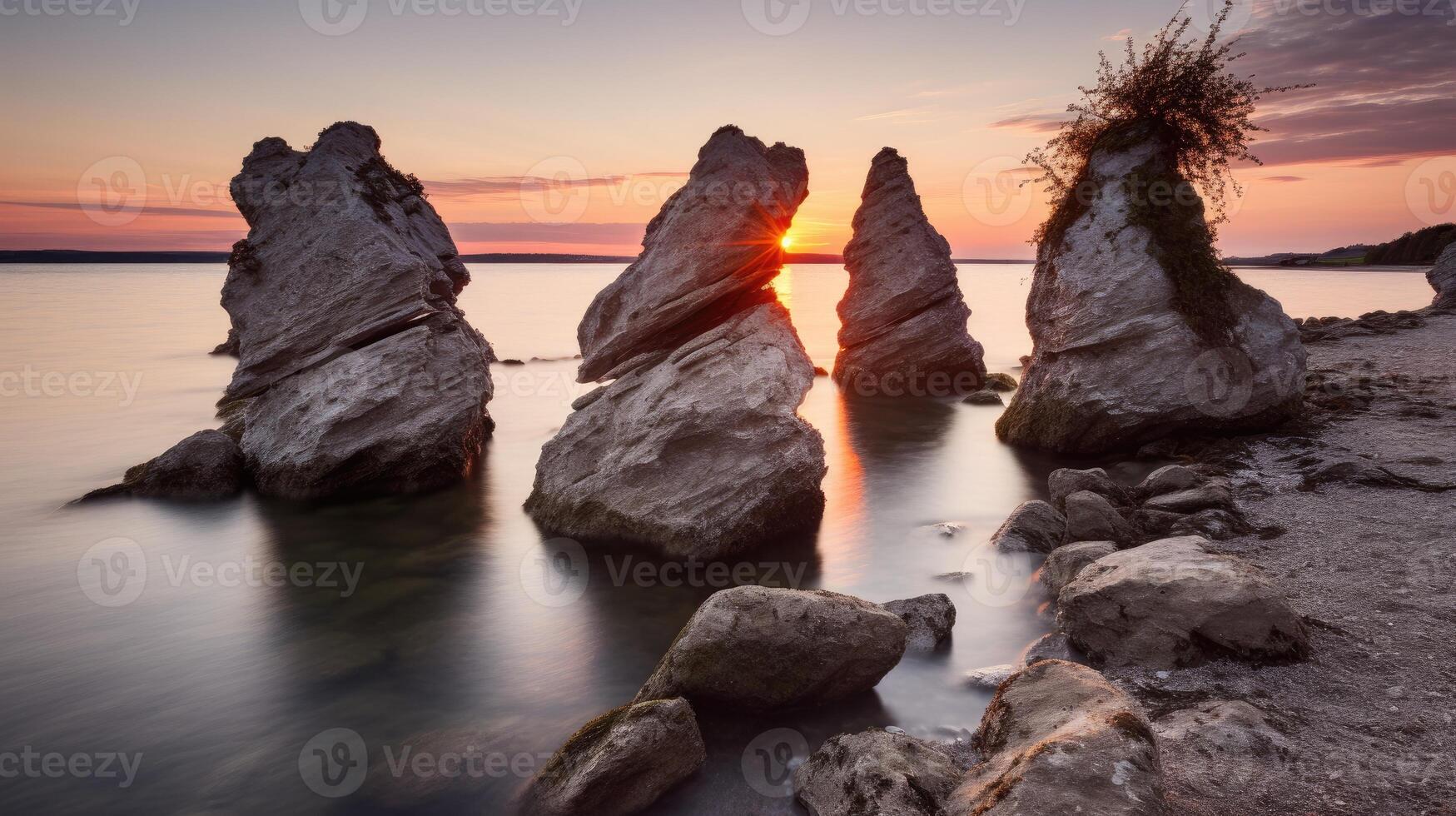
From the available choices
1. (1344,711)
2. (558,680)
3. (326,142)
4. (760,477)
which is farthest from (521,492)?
(1344,711)

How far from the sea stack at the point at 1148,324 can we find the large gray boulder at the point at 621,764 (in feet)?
48.2

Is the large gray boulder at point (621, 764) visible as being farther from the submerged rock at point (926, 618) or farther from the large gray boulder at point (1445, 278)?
the large gray boulder at point (1445, 278)

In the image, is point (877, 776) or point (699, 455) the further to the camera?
point (699, 455)

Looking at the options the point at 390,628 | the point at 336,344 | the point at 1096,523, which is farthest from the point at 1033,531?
the point at 336,344

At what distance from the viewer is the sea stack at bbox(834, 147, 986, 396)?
30.5m

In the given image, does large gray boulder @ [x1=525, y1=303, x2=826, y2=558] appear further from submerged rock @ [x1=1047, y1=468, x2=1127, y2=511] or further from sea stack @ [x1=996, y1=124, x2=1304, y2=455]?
sea stack @ [x1=996, y1=124, x2=1304, y2=455]

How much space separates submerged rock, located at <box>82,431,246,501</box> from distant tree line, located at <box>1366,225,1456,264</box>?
242 feet

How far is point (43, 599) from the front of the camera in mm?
12680

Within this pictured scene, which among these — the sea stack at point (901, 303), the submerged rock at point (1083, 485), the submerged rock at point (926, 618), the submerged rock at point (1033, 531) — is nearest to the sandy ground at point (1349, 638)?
the submerged rock at point (1083, 485)

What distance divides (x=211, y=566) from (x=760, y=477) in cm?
1071

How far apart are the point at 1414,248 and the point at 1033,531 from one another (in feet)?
295

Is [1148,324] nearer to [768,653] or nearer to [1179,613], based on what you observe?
[1179,613]

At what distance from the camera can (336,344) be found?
17969 mm

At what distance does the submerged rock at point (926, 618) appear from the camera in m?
10.3
